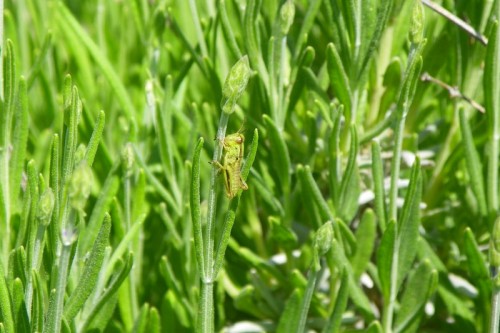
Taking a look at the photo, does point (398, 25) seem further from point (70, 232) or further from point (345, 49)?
point (70, 232)

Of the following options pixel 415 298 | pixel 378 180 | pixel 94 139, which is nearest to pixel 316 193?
pixel 378 180

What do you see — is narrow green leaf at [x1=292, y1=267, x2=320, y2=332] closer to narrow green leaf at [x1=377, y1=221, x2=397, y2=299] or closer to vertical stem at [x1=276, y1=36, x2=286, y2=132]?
narrow green leaf at [x1=377, y1=221, x2=397, y2=299]

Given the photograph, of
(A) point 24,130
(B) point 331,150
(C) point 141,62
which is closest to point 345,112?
(B) point 331,150

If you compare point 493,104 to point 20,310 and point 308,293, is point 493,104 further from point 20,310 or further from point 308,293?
point 20,310

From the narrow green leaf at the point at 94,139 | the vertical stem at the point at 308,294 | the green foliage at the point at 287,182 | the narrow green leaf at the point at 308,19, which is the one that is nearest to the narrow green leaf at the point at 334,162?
the green foliage at the point at 287,182

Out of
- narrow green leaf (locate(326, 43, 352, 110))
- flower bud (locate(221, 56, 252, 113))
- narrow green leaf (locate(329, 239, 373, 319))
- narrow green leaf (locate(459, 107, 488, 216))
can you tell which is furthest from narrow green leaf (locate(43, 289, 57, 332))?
narrow green leaf (locate(459, 107, 488, 216))

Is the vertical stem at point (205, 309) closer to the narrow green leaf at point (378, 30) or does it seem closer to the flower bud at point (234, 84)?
the flower bud at point (234, 84)
